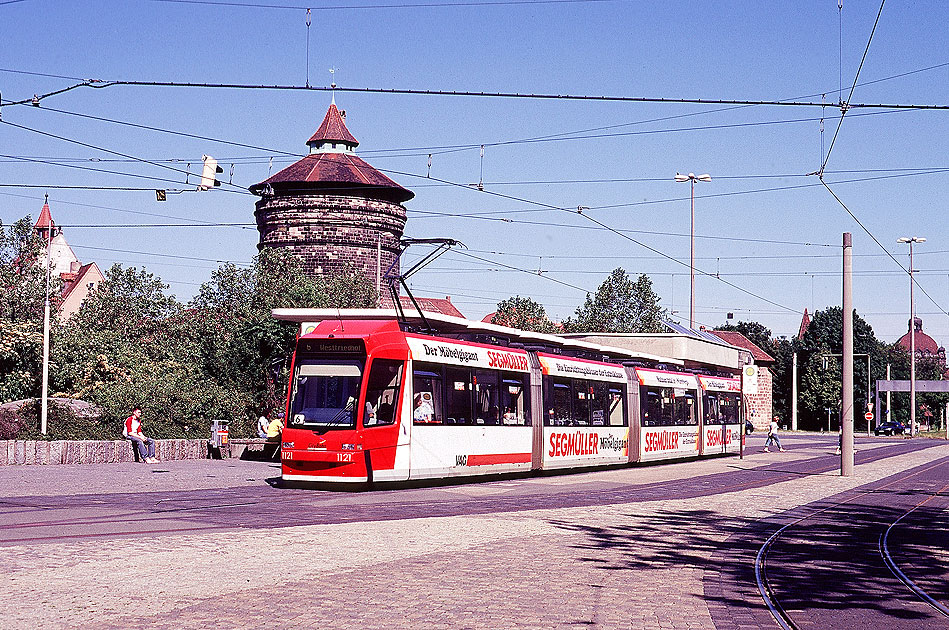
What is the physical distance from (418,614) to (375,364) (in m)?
12.6

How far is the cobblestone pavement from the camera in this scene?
27.7 ft

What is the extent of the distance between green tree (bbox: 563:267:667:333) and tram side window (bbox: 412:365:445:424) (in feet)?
208

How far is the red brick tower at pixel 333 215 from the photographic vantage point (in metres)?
84.4

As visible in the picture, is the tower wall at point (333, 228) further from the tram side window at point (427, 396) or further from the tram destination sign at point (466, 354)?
the tram side window at point (427, 396)

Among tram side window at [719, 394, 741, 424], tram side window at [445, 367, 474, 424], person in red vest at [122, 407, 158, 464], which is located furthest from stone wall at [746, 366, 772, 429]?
tram side window at [445, 367, 474, 424]

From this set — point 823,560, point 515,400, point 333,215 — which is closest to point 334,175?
point 333,215

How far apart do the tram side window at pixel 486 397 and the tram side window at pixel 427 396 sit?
135 centimetres

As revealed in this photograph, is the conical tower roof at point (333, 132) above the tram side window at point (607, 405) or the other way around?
above

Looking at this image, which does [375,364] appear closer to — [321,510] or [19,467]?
[321,510]

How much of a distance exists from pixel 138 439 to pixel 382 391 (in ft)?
31.7

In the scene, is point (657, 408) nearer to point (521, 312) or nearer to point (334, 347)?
point (334, 347)

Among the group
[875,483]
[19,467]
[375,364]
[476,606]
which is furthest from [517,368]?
[476,606]

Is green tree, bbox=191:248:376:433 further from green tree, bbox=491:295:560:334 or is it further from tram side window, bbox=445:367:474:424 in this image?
green tree, bbox=491:295:560:334

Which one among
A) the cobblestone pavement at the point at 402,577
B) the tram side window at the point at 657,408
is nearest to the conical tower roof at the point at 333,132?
the tram side window at the point at 657,408
